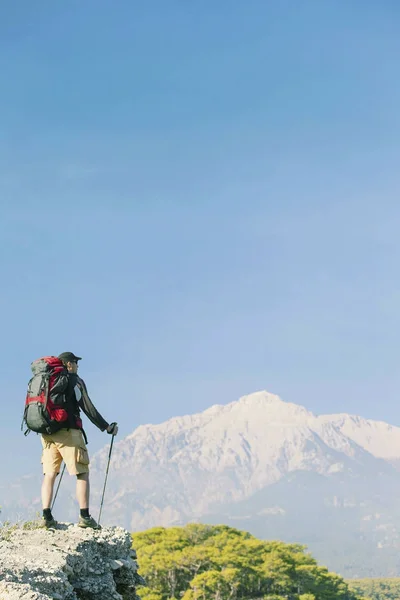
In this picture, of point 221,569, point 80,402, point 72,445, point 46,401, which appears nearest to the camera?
point 46,401

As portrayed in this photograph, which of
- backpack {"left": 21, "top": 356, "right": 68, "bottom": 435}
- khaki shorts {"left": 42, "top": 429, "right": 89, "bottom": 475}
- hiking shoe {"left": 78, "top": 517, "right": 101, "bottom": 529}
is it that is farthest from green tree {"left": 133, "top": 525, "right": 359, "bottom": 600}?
backpack {"left": 21, "top": 356, "right": 68, "bottom": 435}

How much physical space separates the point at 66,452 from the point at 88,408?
0.64m

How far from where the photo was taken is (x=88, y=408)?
8.76 metres

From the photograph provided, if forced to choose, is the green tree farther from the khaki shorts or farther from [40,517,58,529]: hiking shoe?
the khaki shorts

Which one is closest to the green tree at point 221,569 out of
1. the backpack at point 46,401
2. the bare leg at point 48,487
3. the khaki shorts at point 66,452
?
the bare leg at point 48,487

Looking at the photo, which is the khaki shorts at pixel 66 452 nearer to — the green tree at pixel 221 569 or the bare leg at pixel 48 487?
the bare leg at pixel 48 487

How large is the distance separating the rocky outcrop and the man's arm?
140cm

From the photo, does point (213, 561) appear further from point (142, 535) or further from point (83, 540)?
point (83, 540)

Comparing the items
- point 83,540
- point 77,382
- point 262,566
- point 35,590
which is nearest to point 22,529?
point 83,540

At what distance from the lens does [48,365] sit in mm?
8562

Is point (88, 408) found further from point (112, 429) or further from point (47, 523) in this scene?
point (47, 523)

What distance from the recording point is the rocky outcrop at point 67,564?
229 inches

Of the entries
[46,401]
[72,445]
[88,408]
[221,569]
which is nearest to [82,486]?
[72,445]

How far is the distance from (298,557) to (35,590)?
60906 millimetres
